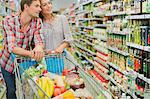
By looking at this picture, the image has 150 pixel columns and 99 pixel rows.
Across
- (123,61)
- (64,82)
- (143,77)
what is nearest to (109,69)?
(123,61)

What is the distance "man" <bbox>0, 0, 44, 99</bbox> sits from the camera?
2.72 meters

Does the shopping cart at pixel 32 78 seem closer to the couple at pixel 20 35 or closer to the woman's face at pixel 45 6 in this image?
the couple at pixel 20 35

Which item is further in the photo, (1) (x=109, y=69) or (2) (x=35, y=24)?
(1) (x=109, y=69)

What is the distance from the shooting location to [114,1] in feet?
18.4

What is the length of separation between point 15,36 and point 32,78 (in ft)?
2.45

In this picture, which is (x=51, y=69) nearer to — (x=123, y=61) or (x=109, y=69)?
(x=123, y=61)

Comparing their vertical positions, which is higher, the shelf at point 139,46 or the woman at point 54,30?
the woman at point 54,30

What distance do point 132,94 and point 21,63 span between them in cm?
234

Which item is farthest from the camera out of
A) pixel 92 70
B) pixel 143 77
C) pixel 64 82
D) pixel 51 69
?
pixel 92 70

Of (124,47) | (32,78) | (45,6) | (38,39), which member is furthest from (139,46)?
(32,78)

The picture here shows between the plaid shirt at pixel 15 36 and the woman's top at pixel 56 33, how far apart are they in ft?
1.76

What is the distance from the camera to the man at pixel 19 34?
8.92ft

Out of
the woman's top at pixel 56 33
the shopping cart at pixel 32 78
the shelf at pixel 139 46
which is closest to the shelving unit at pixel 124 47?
the shelf at pixel 139 46

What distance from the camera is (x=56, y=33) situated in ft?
11.2
